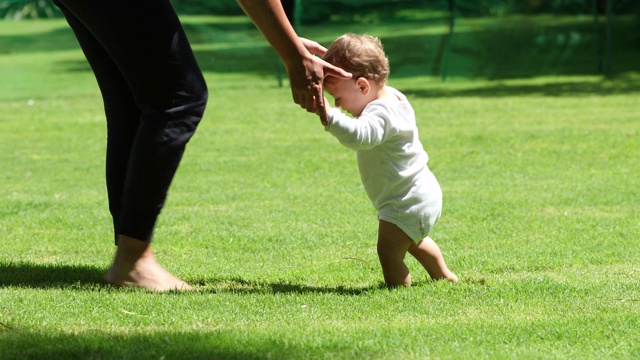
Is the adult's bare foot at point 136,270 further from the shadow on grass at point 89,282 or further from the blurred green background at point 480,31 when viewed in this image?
the blurred green background at point 480,31

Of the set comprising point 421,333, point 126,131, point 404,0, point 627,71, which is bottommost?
point 627,71

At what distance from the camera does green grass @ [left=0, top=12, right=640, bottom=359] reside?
3537 mm

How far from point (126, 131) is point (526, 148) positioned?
221 inches

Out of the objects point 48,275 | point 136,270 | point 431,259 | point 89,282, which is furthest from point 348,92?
point 48,275

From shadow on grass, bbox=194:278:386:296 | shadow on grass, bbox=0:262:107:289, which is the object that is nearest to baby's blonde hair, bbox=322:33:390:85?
shadow on grass, bbox=194:278:386:296

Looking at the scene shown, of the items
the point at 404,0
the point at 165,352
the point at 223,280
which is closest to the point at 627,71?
the point at 404,0

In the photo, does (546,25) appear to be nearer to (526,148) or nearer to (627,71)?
(627,71)

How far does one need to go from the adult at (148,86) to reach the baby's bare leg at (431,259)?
846 millimetres

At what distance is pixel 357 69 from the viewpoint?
14.5 ft

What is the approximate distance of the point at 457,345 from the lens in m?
3.44

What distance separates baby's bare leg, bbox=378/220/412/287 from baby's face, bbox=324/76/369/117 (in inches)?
19.4

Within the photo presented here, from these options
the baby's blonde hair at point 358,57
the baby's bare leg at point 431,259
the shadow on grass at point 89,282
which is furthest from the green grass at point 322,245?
the baby's blonde hair at point 358,57

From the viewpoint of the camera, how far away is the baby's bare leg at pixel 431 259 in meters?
4.61

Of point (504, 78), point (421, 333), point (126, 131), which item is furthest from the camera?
point (504, 78)
